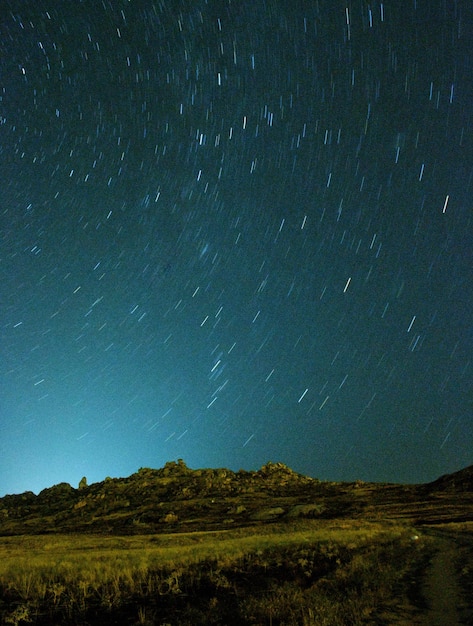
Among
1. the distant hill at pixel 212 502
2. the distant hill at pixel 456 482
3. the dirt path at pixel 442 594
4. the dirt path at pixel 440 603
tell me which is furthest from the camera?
the distant hill at pixel 456 482

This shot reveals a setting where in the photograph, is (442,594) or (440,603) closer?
(440,603)

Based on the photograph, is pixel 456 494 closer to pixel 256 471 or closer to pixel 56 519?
pixel 256 471

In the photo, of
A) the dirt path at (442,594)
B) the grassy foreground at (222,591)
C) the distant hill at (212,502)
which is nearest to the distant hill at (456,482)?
the distant hill at (212,502)

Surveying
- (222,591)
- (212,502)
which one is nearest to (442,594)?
(222,591)

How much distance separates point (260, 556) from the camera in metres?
19.1

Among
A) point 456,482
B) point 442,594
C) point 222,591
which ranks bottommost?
point 456,482

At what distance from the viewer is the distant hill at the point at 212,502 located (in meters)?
56.9

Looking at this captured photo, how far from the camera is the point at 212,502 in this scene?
75000mm

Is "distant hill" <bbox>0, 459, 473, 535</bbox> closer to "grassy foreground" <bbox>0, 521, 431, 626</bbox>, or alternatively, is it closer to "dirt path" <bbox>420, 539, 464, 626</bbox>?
"dirt path" <bbox>420, 539, 464, 626</bbox>

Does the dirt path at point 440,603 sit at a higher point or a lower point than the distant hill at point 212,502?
lower

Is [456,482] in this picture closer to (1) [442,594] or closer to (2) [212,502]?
(2) [212,502]

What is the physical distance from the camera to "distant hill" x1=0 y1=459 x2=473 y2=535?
56.9 meters

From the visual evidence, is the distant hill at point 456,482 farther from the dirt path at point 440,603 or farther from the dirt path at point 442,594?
the dirt path at point 440,603

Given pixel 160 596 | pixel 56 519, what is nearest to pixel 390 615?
pixel 160 596
